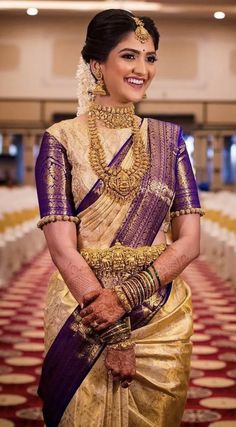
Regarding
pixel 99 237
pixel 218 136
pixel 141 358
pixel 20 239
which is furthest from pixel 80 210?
pixel 218 136

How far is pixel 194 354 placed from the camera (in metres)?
4.98

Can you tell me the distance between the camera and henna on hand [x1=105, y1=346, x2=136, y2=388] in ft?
6.57

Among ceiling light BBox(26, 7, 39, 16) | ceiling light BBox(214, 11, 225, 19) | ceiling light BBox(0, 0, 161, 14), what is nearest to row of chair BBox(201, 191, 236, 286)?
ceiling light BBox(0, 0, 161, 14)

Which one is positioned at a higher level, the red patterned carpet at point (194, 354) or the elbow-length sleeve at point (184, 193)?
the elbow-length sleeve at point (184, 193)

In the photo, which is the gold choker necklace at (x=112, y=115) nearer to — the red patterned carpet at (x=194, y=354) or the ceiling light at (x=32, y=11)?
the red patterned carpet at (x=194, y=354)

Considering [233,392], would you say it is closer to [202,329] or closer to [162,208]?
[202,329]

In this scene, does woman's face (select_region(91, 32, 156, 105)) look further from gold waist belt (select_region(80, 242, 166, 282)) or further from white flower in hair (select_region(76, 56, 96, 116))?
gold waist belt (select_region(80, 242, 166, 282))

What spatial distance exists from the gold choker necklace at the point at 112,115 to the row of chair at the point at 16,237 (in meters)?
5.96

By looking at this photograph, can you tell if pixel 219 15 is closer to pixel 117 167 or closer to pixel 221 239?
pixel 221 239

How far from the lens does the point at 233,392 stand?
13.4ft

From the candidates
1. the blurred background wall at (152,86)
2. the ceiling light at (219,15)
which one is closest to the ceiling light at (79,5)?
the blurred background wall at (152,86)

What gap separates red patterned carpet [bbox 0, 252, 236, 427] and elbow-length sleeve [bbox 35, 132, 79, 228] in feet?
5.42

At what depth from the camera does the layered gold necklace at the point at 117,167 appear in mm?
2135

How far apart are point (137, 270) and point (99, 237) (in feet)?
0.45
